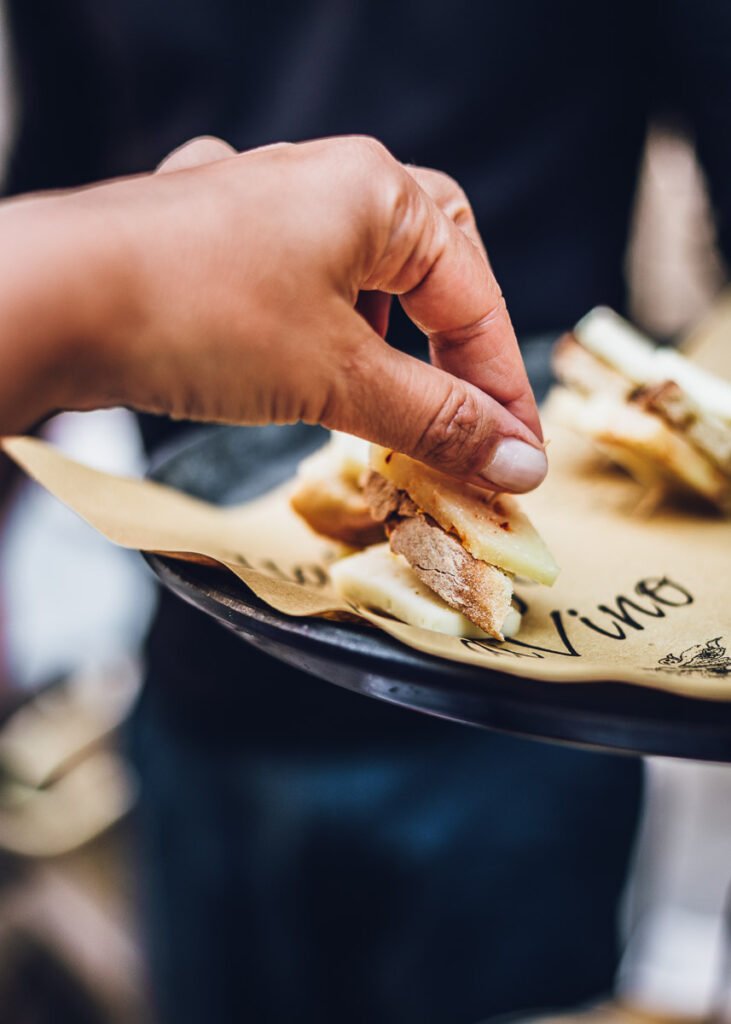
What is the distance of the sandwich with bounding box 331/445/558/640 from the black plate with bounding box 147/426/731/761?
0.09 m

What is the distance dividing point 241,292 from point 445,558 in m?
0.33

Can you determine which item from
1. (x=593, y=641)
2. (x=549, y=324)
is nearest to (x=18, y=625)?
(x=549, y=324)

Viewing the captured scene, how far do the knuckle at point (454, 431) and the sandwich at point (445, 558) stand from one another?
0.08 meters

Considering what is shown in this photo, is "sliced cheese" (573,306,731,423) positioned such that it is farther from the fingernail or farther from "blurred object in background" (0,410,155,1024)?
"blurred object in background" (0,410,155,1024)

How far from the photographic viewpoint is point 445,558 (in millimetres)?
811

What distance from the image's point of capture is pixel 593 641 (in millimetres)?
828

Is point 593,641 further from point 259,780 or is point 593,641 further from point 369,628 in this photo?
point 259,780

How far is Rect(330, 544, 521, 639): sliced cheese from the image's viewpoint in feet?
2.60

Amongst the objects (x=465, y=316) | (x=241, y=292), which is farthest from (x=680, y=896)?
(x=241, y=292)

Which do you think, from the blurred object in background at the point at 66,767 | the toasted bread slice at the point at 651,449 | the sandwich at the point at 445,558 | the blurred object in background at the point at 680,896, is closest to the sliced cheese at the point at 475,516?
the sandwich at the point at 445,558

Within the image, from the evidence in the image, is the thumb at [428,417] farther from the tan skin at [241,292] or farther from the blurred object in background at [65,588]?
the blurred object in background at [65,588]

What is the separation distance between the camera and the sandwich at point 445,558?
0.79 metres

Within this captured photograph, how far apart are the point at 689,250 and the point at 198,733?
224 cm

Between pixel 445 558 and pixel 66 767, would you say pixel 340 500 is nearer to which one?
pixel 445 558
